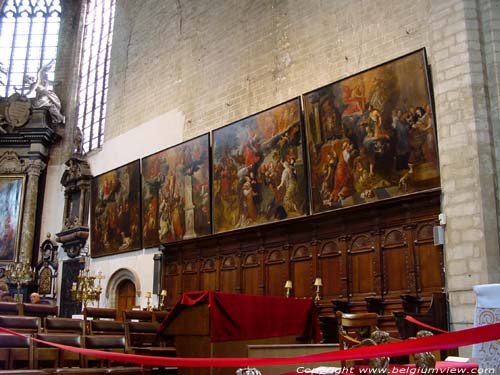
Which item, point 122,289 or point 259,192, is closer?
point 259,192

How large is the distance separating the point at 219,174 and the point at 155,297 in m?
3.92

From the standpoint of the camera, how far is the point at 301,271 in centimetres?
1166

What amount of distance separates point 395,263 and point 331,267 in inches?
56.9

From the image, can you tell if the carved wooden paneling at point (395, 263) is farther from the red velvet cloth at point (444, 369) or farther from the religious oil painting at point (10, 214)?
the religious oil painting at point (10, 214)

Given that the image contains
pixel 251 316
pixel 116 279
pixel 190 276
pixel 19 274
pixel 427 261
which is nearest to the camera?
pixel 251 316

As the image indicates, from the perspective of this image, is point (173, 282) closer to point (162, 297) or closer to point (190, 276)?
point (162, 297)

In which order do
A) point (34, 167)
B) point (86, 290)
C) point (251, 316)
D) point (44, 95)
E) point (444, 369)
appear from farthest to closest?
point (44, 95) → point (34, 167) → point (86, 290) → point (251, 316) → point (444, 369)

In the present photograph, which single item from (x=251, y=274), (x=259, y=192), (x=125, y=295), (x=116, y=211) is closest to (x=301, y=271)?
(x=251, y=274)

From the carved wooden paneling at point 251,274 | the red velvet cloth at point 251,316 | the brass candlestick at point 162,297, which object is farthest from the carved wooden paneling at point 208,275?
the red velvet cloth at point 251,316

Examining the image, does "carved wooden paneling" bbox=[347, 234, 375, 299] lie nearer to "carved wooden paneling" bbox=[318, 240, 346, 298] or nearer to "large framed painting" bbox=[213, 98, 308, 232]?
"carved wooden paneling" bbox=[318, 240, 346, 298]

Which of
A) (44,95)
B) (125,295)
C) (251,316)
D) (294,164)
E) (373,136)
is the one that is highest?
(44,95)

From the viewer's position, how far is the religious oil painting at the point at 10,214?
20.3 meters

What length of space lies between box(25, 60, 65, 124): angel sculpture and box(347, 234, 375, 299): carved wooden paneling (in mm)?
14829

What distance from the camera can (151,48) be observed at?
1806 centimetres
